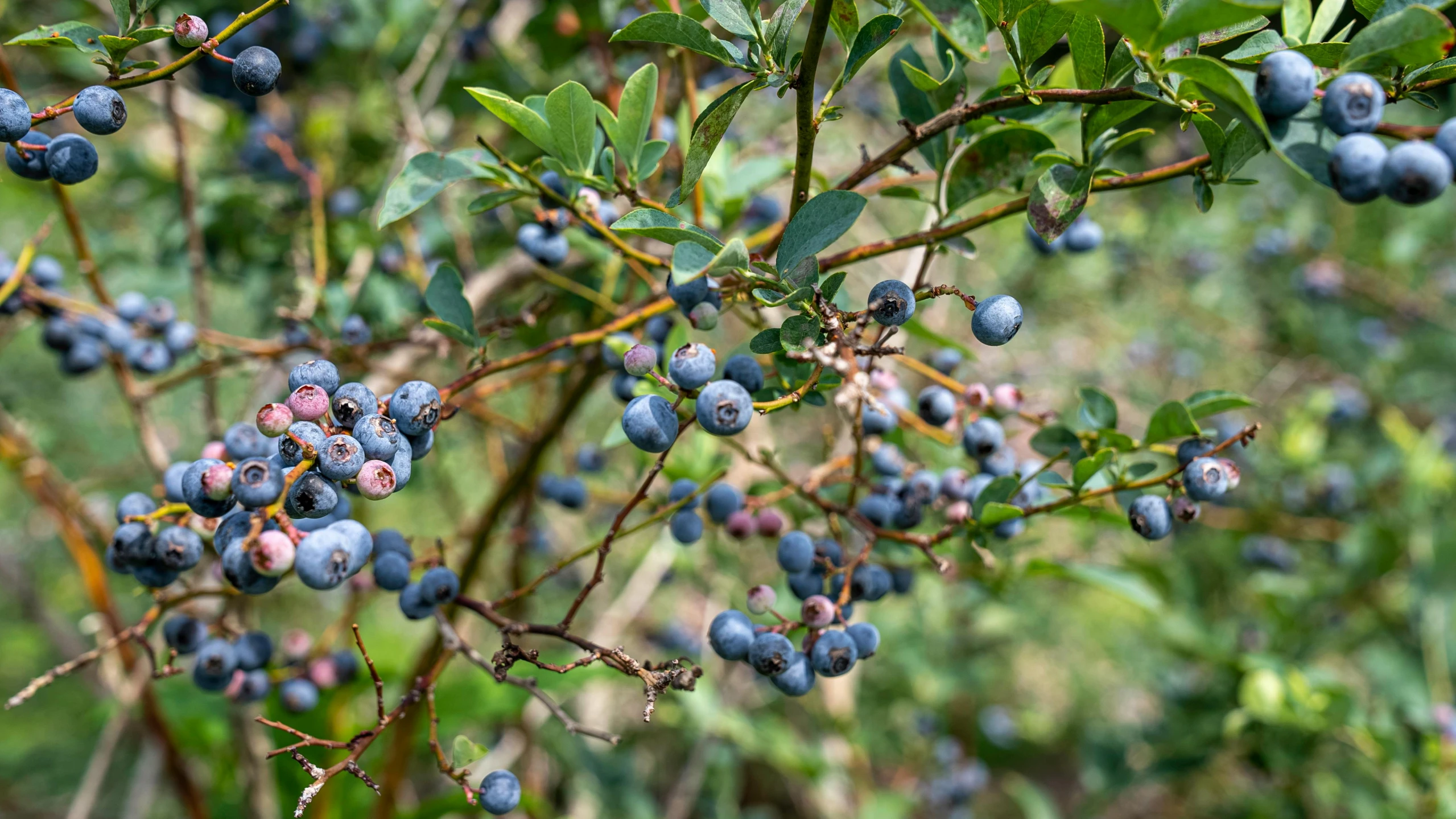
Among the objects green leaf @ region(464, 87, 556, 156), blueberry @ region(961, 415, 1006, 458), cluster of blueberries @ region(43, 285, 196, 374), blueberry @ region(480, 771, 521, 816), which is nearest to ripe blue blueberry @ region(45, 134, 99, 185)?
green leaf @ region(464, 87, 556, 156)

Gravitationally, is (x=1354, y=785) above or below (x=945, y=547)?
below

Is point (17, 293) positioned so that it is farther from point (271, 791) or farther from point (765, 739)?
point (765, 739)

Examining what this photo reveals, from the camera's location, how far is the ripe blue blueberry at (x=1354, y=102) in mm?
807

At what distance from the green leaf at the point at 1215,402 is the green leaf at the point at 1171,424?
0.02 m

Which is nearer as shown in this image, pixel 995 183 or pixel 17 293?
pixel 995 183

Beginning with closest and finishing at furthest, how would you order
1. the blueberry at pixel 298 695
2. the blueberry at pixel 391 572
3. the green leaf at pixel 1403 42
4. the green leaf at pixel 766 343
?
the green leaf at pixel 1403 42 → the green leaf at pixel 766 343 → the blueberry at pixel 391 572 → the blueberry at pixel 298 695

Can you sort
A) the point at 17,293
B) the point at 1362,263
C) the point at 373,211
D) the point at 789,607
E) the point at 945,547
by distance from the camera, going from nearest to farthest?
1. the point at 945,547
2. the point at 17,293
3. the point at 789,607
4. the point at 373,211
5. the point at 1362,263

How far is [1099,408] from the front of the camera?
4.44 feet

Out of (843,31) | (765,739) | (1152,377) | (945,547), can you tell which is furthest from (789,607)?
(1152,377)

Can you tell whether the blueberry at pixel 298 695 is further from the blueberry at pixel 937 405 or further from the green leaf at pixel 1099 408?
the green leaf at pixel 1099 408

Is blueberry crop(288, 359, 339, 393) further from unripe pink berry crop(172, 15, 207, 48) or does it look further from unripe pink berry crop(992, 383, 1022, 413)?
unripe pink berry crop(992, 383, 1022, 413)

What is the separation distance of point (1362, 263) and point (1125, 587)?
150 inches

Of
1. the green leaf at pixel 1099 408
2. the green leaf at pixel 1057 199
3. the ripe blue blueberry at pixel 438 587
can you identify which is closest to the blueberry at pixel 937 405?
the green leaf at pixel 1099 408

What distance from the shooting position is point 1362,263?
454 cm
